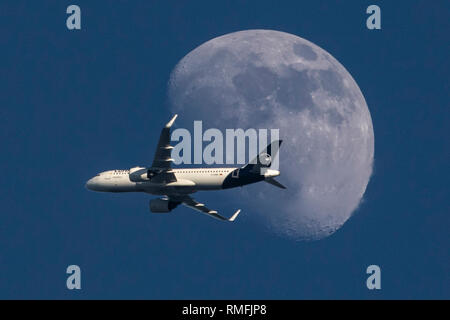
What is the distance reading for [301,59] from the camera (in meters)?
140

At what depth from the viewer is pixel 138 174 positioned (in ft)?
418

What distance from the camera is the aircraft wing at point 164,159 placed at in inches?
4715

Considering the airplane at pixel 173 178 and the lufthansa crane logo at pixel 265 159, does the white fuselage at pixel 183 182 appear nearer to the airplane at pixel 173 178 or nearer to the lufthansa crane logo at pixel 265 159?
the airplane at pixel 173 178

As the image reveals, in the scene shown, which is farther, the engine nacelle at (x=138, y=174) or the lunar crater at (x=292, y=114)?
the lunar crater at (x=292, y=114)

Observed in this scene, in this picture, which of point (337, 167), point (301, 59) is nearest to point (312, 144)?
point (337, 167)

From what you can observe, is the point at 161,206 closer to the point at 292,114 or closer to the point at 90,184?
the point at 90,184

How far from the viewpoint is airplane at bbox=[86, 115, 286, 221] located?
12300 cm

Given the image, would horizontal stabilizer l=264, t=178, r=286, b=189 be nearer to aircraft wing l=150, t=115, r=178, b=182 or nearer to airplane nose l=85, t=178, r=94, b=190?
aircraft wing l=150, t=115, r=178, b=182

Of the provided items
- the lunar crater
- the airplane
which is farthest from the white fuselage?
the lunar crater

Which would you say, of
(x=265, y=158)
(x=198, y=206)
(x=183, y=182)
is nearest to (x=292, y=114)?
(x=265, y=158)

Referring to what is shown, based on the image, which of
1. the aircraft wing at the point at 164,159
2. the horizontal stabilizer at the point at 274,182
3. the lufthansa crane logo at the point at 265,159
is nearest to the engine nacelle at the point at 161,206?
the aircraft wing at the point at 164,159
